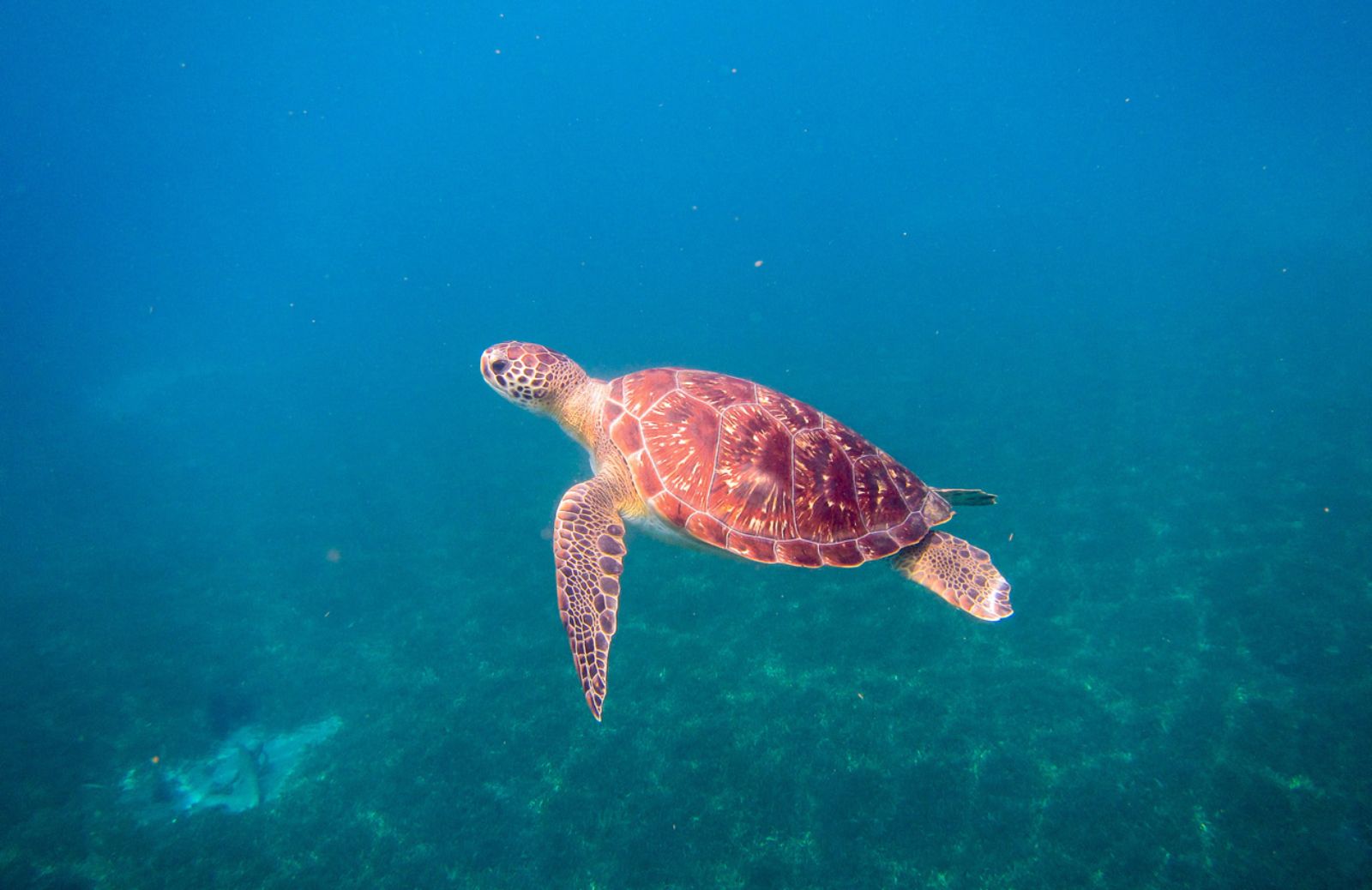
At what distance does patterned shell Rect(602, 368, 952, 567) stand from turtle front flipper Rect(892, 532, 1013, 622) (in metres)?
0.37

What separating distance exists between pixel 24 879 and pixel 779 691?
28.2 ft

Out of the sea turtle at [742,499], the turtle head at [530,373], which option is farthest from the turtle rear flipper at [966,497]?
the turtle head at [530,373]

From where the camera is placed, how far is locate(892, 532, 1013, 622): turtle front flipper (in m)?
4.72

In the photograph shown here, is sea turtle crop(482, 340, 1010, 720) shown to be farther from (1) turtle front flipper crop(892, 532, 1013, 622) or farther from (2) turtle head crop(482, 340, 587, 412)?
(2) turtle head crop(482, 340, 587, 412)

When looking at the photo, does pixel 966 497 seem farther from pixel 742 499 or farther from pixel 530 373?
pixel 530 373

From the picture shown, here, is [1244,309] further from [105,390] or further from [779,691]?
[105,390]

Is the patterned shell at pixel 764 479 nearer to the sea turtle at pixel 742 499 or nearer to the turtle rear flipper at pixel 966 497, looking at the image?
the sea turtle at pixel 742 499

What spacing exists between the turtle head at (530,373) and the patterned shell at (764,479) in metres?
0.99

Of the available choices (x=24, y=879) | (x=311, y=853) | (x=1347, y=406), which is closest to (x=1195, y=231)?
(x=1347, y=406)

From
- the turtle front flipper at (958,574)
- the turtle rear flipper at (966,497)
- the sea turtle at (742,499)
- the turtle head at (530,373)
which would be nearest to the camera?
the sea turtle at (742,499)

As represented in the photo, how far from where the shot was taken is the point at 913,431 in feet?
40.0

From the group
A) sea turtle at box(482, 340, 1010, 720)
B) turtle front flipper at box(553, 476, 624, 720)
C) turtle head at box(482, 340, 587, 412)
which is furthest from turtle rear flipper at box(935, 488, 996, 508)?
turtle head at box(482, 340, 587, 412)

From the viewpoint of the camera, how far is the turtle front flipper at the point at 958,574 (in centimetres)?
472

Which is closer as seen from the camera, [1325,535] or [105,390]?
[1325,535]
